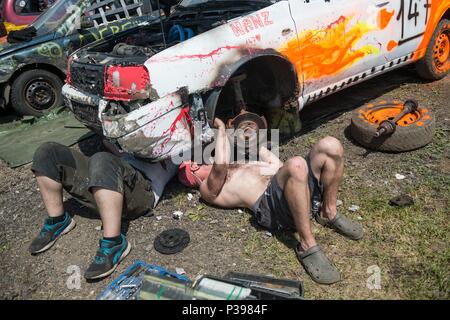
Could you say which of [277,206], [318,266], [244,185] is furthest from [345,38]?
[318,266]

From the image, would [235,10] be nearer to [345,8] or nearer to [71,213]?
[345,8]

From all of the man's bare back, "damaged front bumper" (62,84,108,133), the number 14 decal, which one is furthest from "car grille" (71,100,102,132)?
the number 14 decal

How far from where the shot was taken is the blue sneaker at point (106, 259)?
2.77 meters

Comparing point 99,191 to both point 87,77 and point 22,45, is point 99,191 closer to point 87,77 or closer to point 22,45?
point 87,77

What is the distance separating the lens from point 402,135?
3.81 meters

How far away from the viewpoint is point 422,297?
2438 millimetres

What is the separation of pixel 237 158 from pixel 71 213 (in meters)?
1.52

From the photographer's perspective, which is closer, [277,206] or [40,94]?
[277,206]

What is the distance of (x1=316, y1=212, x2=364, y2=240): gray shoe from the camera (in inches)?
116

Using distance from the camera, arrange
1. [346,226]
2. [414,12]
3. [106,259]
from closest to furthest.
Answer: [106,259]
[346,226]
[414,12]

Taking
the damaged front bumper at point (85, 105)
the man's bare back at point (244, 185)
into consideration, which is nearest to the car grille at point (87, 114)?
the damaged front bumper at point (85, 105)

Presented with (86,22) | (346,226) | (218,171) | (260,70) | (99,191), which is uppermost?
(86,22)

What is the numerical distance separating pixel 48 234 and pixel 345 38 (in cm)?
314

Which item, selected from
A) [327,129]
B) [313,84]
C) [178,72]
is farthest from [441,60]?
[178,72]
